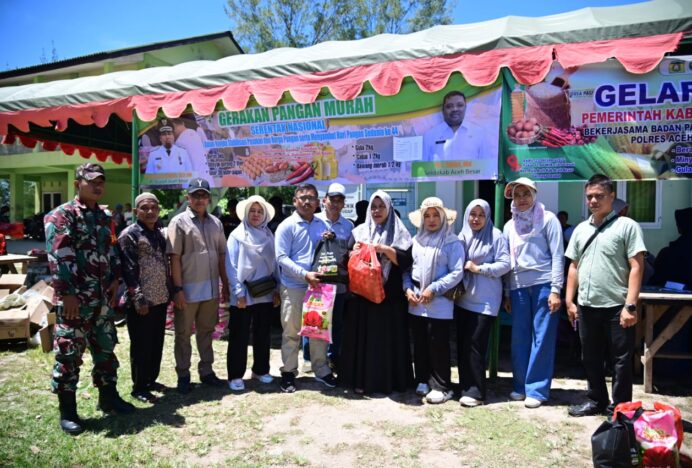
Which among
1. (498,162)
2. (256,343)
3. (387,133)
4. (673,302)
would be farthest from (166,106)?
(673,302)

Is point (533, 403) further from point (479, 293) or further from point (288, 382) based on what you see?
point (288, 382)

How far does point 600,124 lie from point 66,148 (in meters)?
8.99

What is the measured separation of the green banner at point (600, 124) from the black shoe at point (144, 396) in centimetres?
372

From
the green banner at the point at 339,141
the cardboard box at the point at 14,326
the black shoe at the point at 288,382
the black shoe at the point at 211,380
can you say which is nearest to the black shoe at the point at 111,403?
the black shoe at the point at 211,380

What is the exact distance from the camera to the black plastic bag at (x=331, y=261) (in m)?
4.14

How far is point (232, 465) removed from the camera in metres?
3.08

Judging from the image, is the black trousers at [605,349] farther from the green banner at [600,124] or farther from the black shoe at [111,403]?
the black shoe at [111,403]

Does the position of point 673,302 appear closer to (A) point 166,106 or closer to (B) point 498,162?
(B) point 498,162

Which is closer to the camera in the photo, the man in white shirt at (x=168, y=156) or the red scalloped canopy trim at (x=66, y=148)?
the man in white shirt at (x=168, y=156)

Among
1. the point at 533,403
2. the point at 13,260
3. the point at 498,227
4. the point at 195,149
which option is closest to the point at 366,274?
the point at 498,227

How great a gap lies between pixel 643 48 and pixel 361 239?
285cm

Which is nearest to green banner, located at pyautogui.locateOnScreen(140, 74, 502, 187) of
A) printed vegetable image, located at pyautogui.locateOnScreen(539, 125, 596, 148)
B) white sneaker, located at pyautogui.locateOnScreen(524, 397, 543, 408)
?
printed vegetable image, located at pyautogui.locateOnScreen(539, 125, 596, 148)

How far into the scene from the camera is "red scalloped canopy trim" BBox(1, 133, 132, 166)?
802 cm

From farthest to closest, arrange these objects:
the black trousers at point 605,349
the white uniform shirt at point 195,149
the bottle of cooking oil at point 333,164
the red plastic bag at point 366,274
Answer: the white uniform shirt at point 195,149, the bottle of cooking oil at point 333,164, the red plastic bag at point 366,274, the black trousers at point 605,349
